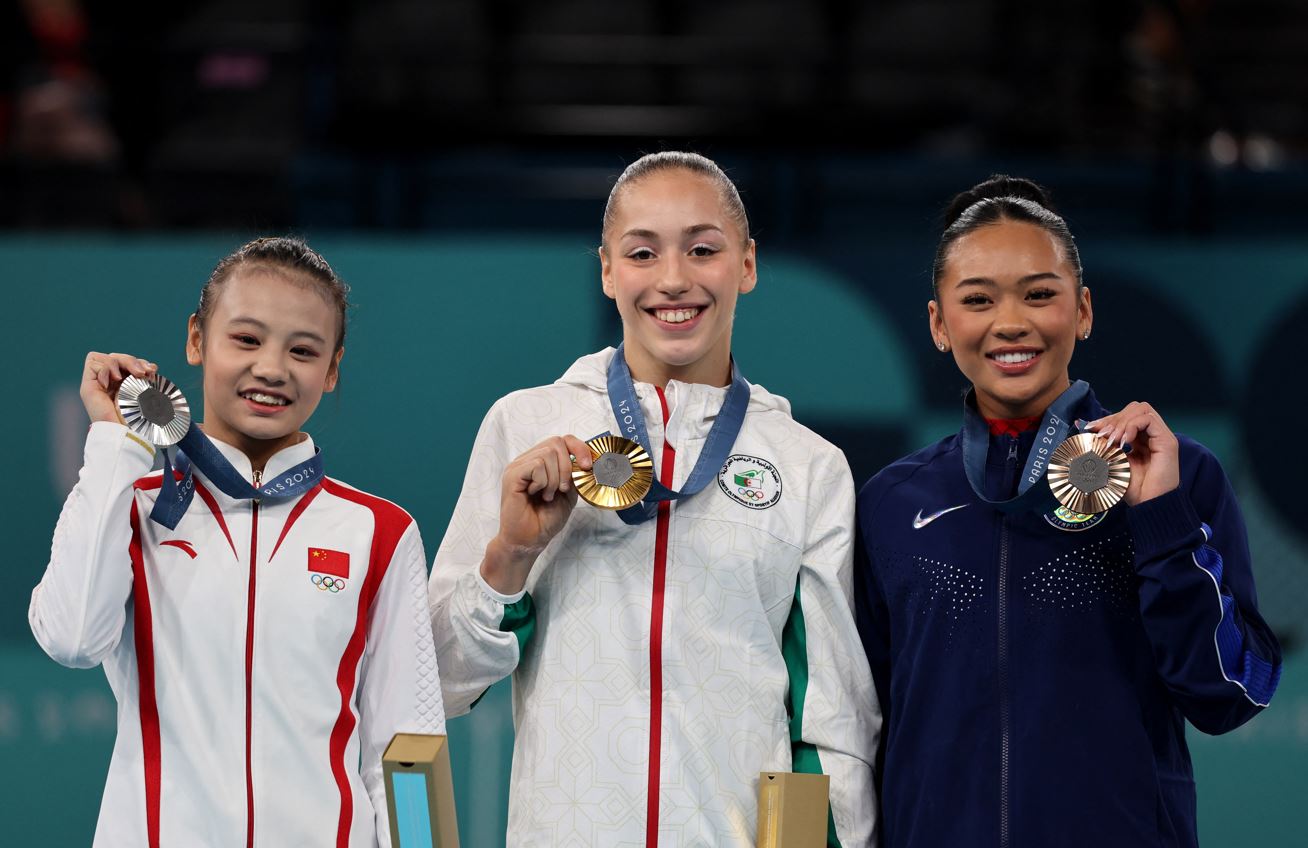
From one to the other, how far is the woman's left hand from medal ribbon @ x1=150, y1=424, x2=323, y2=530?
1427 mm

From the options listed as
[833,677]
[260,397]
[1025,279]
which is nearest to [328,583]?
[260,397]

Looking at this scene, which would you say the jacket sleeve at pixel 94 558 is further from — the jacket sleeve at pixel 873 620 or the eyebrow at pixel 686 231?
the jacket sleeve at pixel 873 620

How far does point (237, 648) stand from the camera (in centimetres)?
247

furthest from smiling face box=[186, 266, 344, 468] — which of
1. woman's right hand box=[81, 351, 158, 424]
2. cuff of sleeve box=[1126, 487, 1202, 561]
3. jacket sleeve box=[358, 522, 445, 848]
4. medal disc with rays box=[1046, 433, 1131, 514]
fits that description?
cuff of sleeve box=[1126, 487, 1202, 561]

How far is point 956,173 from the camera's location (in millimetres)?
5949

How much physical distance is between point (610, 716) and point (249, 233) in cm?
391

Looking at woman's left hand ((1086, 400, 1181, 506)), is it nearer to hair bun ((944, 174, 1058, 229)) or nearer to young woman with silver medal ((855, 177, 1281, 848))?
young woman with silver medal ((855, 177, 1281, 848))

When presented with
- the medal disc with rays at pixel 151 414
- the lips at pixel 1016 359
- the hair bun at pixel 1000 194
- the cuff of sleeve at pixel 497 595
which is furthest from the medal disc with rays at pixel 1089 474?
the medal disc with rays at pixel 151 414

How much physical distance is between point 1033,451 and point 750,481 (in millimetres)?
528

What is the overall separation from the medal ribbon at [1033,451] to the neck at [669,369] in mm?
505

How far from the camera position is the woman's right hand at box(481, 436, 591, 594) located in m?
2.52

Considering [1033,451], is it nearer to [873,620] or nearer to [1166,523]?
[1166,523]

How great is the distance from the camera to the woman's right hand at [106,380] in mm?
2447

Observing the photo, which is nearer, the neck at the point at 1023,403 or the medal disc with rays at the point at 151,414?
the medal disc with rays at the point at 151,414
